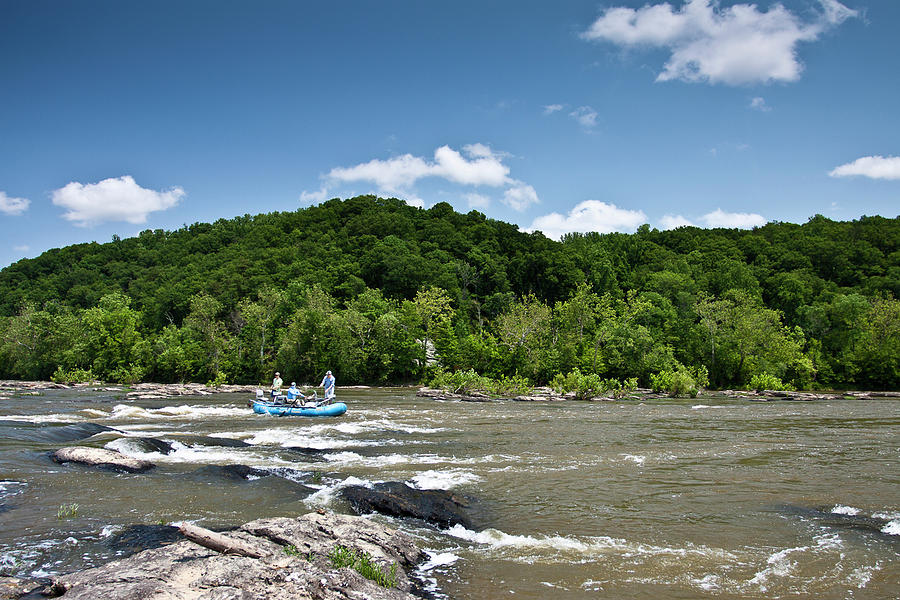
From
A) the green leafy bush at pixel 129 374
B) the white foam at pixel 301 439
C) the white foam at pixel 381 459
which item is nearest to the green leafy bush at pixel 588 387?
the white foam at pixel 301 439

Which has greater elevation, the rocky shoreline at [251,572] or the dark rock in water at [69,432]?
the rocky shoreline at [251,572]

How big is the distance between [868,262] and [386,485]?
317 ft

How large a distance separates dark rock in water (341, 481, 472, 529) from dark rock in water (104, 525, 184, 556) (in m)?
3.32

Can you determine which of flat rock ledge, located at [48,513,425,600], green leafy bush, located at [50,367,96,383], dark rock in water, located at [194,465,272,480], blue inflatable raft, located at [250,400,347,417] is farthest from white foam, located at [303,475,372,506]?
green leafy bush, located at [50,367,96,383]

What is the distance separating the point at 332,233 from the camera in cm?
10288

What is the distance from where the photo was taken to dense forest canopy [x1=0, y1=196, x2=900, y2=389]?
→ 55.8m

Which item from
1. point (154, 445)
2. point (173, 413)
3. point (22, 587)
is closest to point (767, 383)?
point (173, 413)

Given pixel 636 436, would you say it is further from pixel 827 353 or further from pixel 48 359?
pixel 48 359

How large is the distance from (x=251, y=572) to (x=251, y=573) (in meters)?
0.03

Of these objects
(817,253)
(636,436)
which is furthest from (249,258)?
(817,253)

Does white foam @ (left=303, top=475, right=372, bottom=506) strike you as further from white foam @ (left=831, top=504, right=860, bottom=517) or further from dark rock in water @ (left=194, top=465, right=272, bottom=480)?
white foam @ (left=831, top=504, right=860, bottom=517)

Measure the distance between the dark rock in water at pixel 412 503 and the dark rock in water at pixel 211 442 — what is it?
8.03 m

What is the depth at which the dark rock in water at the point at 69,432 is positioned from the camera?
1764 cm

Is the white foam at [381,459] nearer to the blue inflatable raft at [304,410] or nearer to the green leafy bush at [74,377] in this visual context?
the blue inflatable raft at [304,410]
